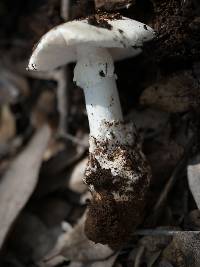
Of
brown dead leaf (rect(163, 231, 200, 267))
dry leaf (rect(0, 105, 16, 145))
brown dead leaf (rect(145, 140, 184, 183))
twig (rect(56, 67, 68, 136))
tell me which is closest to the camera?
brown dead leaf (rect(163, 231, 200, 267))

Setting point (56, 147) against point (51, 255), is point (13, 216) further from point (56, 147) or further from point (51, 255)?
point (56, 147)

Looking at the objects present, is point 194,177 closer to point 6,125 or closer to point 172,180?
point 172,180

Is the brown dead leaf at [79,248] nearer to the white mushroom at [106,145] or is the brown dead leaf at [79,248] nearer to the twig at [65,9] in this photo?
the white mushroom at [106,145]

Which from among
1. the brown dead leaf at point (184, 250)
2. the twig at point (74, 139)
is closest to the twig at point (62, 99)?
the twig at point (74, 139)

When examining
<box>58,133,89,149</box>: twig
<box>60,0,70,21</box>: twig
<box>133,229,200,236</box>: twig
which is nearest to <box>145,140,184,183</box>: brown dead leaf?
<box>133,229,200,236</box>: twig

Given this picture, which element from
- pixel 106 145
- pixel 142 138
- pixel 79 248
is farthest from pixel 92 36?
pixel 79 248

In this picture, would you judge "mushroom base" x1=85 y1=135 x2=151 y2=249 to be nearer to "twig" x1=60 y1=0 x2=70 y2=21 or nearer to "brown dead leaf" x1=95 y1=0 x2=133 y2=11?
"brown dead leaf" x1=95 y1=0 x2=133 y2=11

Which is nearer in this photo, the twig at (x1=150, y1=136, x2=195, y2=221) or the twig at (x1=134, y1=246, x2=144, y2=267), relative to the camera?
the twig at (x1=134, y1=246, x2=144, y2=267)
